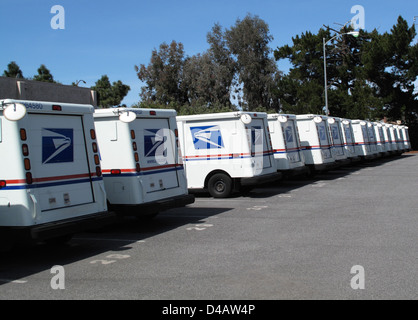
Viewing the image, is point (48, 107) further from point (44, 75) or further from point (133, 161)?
point (44, 75)

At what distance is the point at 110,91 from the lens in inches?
2457

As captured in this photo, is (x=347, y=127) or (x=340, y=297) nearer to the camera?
(x=340, y=297)

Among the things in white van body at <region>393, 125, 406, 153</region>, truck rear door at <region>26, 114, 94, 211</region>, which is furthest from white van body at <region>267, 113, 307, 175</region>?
white van body at <region>393, 125, 406, 153</region>

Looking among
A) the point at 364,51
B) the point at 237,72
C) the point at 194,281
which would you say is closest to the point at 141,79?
the point at 237,72

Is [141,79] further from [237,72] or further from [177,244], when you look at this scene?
[177,244]

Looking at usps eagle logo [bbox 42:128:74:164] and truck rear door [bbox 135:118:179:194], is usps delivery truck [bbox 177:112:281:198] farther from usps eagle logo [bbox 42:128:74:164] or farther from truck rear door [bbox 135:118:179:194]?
usps eagle logo [bbox 42:128:74:164]

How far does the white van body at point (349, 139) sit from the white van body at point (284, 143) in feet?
22.3

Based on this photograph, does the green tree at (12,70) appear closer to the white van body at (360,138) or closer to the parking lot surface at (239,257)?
the white van body at (360,138)

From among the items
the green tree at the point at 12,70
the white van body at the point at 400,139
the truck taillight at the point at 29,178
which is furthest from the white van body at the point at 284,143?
the green tree at the point at 12,70

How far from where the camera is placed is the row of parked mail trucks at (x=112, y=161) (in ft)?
23.5

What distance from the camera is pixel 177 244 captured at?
8.44m

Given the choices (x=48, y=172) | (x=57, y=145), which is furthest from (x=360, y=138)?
(x=48, y=172)

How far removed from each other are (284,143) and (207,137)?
362cm

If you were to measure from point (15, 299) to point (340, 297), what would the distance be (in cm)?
362
